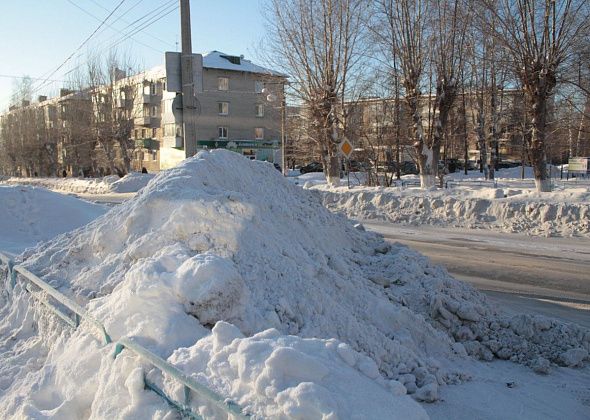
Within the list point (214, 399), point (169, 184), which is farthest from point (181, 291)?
point (169, 184)

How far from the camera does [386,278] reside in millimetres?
5715

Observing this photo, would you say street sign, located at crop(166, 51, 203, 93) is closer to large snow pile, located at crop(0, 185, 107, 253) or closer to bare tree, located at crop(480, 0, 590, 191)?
large snow pile, located at crop(0, 185, 107, 253)

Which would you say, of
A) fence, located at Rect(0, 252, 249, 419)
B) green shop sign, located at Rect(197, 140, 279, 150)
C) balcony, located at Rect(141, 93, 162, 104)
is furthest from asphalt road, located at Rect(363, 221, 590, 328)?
balcony, located at Rect(141, 93, 162, 104)

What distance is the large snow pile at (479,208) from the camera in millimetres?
13867

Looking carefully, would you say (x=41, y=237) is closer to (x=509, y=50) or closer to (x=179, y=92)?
(x=179, y=92)

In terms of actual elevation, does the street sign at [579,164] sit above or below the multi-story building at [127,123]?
below

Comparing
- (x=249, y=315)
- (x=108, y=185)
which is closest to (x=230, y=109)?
(x=108, y=185)

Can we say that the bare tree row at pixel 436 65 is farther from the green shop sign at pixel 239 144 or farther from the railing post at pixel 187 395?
the green shop sign at pixel 239 144

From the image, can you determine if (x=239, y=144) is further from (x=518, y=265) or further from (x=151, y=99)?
(x=518, y=265)

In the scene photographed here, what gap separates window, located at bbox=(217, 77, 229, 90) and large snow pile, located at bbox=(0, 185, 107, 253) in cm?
4563

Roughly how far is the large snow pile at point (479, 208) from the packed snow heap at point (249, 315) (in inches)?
357

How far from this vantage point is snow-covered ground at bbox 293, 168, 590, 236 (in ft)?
45.5

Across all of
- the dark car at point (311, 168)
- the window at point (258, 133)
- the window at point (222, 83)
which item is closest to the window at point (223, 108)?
the window at point (222, 83)

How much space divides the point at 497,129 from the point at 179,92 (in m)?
29.2
